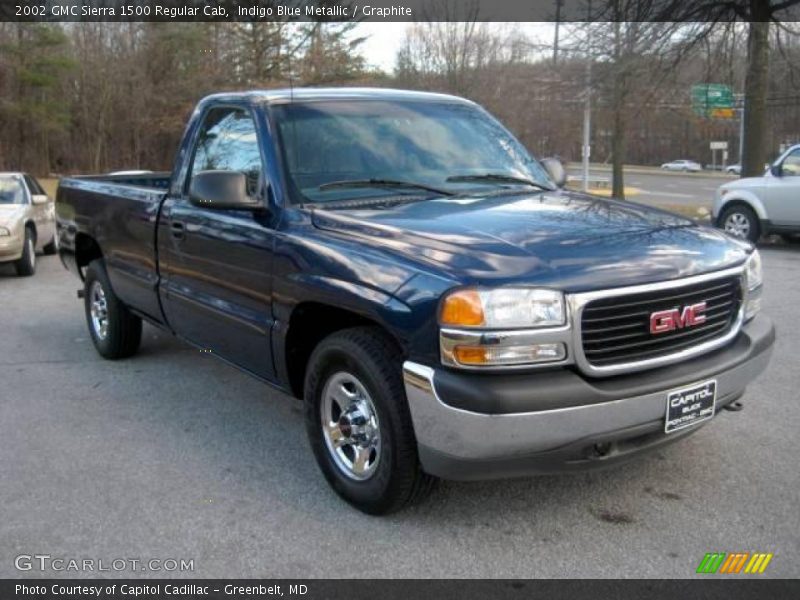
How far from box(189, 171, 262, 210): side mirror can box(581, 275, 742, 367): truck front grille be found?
1.83 meters

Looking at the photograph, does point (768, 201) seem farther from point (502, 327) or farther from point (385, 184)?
point (502, 327)

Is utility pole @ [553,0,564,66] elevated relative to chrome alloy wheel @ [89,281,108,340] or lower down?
elevated

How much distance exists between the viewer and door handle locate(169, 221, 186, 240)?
189 inches

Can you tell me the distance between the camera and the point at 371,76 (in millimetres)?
32875

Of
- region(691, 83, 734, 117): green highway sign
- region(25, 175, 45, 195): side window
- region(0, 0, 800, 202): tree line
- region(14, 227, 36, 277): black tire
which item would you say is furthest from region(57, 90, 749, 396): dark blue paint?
region(691, 83, 734, 117): green highway sign

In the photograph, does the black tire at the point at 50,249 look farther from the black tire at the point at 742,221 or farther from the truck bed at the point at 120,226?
the black tire at the point at 742,221

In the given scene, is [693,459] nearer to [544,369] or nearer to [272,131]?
[544,369]

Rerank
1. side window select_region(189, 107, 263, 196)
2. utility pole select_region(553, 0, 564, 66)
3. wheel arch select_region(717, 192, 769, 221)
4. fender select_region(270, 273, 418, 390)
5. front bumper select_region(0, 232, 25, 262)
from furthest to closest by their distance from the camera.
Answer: utility pole select_region(553, 0, 564, 66) → wheel arch select_region(717, 192, 769, 221) → front bumper select_region(0, 232, 25, 262) → side window select_region(189, 107, 263, 196) → fender select_region(270, 273, 418, 390)

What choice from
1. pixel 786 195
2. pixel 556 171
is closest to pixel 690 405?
pixel 556 171

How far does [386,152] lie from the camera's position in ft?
14.3

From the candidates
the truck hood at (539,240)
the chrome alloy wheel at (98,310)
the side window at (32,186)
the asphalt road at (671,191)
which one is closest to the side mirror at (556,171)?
the truck hood at (539,240)

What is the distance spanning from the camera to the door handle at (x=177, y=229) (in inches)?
189

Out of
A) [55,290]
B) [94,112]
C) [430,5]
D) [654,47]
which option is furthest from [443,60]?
[55,290]

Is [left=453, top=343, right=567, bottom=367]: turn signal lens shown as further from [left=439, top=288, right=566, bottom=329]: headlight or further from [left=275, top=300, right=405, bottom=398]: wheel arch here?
[left=275, top=300, right=405, bottom=398]: wheel arch
